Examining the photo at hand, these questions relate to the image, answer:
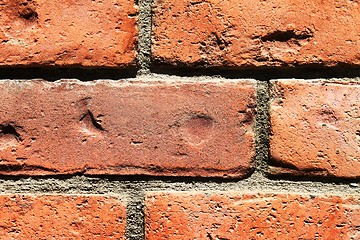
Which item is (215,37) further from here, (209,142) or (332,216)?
(332,216)


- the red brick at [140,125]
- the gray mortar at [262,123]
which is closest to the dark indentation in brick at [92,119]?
the red brick at [140,125]

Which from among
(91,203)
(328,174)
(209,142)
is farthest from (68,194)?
(328,174)

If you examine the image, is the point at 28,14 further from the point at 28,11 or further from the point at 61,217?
the point at 61,217

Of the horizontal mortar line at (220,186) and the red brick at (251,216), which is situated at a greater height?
the horizontal mortar line at (220,186)

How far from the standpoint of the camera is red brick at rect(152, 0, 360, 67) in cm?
47

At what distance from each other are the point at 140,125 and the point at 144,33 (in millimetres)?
85

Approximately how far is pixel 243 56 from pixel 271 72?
3 centimetres

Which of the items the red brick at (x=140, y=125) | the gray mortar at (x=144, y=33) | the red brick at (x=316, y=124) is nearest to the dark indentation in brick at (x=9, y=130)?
the red brick at (x=140, y=125)

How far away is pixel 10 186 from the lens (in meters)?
0.49

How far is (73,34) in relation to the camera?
1.54ft

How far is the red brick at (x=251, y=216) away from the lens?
0.48m

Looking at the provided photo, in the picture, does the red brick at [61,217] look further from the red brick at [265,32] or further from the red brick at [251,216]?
the red brick at [265,32]

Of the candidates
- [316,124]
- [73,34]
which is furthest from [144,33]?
[316,124]

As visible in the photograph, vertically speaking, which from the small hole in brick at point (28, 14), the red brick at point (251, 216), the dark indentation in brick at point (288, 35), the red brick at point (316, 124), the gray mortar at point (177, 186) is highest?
the small hole in brick at point (28, 14)
